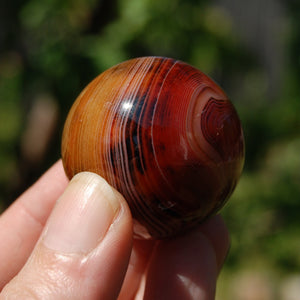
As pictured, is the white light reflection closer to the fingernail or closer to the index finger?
the fingernail

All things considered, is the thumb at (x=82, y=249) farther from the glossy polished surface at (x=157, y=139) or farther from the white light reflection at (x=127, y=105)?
the white light reflection at (x=127, y=105)

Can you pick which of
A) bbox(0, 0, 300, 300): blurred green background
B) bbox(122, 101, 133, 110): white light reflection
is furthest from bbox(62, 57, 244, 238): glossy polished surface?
bbox(0, 0, 300, 300): blurred green background

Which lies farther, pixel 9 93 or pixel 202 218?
pixel 9 93

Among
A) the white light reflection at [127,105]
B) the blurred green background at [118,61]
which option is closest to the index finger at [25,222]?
the white light reflection at [127,105]

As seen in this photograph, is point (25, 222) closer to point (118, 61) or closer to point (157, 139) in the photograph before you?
point (157, 139)

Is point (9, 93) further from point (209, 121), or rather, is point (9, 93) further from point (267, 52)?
point (267, 52)

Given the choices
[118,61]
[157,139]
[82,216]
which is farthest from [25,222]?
[118,61]

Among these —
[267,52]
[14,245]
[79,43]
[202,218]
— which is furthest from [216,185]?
[267,52]
